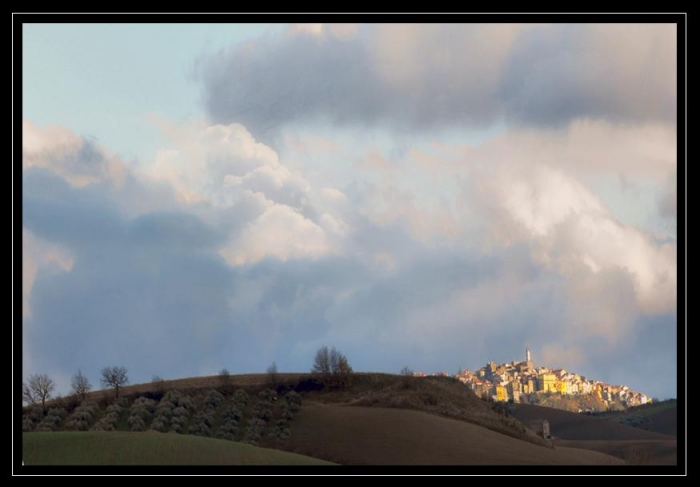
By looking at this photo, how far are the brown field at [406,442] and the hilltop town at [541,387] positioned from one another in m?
35.6

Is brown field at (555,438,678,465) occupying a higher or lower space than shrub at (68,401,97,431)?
lower

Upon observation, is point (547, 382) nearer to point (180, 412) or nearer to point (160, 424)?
point (180, 412)

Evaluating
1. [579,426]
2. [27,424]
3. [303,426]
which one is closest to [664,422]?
[579,426]

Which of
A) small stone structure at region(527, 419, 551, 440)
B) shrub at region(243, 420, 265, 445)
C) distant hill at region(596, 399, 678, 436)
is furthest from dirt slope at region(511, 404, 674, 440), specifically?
shrub at region(243, 420, 265, 445)

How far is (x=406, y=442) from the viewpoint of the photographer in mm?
31203

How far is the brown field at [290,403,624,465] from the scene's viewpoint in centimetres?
2934

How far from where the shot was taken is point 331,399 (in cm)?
4234

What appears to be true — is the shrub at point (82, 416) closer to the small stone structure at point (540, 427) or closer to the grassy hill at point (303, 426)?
the grassy hill at point (303, 426)

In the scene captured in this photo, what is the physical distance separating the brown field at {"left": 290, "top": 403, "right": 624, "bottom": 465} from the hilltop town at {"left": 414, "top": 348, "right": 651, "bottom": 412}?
35.6 m

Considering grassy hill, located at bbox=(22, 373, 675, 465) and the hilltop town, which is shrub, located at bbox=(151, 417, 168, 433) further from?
the hilltop town

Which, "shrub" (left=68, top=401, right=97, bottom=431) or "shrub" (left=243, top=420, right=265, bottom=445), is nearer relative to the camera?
"shrub" (left=243, top=420, right=265, bottom=445)
